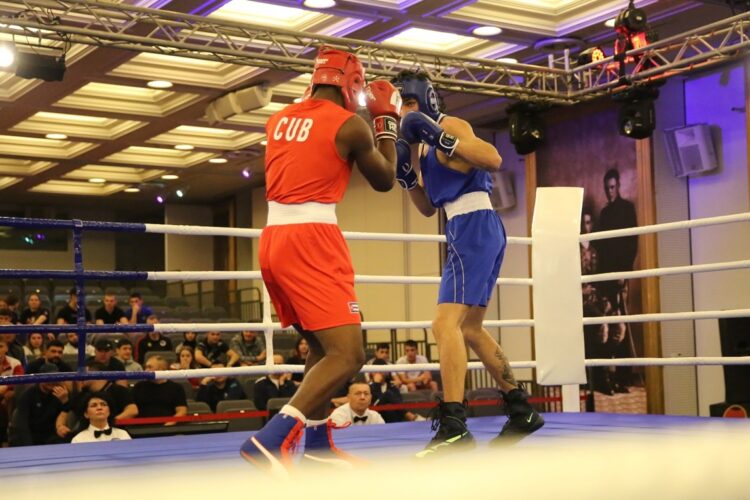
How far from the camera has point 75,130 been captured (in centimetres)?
1123

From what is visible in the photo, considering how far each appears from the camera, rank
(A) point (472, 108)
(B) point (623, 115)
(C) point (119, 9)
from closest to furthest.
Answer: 1. (C) point (119, 9)
2. (B) point (623, 115)
3. (A) point (472, 108)

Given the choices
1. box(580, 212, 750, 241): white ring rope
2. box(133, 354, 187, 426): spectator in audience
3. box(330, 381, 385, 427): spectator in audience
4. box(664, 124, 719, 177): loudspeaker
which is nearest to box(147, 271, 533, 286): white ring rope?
box(580, 212, 750, 241): white ring rope

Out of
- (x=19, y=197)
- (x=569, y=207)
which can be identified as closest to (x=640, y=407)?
(x=569, y=207)

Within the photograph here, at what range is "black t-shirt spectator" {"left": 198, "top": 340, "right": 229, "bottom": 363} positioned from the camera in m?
8.33

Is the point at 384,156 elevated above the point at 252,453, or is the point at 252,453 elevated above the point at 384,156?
the point at 384,156

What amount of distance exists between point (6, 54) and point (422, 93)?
188 inches

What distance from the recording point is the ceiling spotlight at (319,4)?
718 centimetres

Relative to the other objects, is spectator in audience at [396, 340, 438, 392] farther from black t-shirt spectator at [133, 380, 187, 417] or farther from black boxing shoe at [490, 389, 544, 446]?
black boxing shoe at [490, 389, 544, 446]

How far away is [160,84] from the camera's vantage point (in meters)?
9.29

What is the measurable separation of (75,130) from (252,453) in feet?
31.8

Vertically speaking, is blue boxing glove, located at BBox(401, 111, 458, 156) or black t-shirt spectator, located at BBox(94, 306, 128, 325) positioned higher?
blue boxing glove, located at BBox(401, 111, 458, 156)

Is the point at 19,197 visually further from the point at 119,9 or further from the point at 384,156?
the point at 384,156

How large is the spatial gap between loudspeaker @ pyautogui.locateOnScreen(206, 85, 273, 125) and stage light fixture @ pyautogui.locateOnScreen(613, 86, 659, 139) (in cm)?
350

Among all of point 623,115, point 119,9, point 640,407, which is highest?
point 119,9
